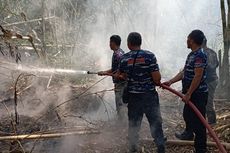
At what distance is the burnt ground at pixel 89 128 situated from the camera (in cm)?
546

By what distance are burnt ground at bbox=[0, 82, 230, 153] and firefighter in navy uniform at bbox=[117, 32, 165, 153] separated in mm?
655

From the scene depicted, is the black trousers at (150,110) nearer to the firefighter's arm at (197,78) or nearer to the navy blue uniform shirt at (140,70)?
the navy blue uniform shirt at (140,70)

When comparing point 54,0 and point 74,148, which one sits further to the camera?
point 54,0

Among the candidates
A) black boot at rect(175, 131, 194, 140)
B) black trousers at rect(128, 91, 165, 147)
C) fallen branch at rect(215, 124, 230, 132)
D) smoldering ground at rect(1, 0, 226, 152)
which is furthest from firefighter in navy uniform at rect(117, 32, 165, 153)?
smoldering ground at rect(1, 0, 226, 152)

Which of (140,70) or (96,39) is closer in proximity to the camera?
(140,70)

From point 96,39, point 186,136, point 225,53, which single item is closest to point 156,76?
point 186,136

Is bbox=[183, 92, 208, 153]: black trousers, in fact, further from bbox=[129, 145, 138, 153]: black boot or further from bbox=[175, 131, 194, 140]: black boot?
bbox=[129, 145, 138, 153]: black boot

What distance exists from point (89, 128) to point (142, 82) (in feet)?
5.43

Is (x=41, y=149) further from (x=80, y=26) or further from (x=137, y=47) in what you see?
(x=80, y=26)

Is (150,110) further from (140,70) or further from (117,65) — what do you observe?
(117,65)

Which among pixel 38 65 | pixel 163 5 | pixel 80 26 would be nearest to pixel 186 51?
pixel 163 5

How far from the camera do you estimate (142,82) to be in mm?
4965

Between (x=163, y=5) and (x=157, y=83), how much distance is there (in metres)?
8.49

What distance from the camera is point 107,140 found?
582 cm
